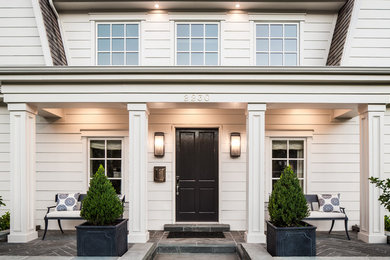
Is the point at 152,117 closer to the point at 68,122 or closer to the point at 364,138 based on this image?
the point at 68,122

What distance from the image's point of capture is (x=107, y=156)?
734cm

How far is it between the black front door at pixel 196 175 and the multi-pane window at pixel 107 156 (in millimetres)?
1421

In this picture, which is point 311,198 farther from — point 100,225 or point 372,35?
point 100,225

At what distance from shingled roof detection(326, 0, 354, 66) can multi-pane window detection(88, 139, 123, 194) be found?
524 centimetres

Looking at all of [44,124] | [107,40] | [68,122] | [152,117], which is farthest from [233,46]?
[44,124]

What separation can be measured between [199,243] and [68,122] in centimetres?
410

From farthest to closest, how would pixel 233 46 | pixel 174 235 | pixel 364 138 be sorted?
1. pixel 233 46
2. pixel 174 235
3. pixel 364 138

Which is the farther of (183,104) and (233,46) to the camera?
(233,46)

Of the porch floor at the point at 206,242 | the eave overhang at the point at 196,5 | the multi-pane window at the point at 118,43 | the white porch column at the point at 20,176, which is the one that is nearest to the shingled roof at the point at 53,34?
the eave overhang at the point at 196,5

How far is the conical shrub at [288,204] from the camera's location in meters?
4.68

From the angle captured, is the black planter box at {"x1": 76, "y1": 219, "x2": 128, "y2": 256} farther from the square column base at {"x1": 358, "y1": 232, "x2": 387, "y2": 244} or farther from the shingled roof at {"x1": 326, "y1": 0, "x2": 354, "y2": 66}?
the shingled roof at {"x1": 326, "y1": 0, "x2": 354, "y2": 66}

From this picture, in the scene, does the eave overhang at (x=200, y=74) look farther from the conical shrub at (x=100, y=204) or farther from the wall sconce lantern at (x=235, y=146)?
the conical shrub at (x=100, y=204)

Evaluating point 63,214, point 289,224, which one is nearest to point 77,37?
point 63,214

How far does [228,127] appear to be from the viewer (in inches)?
284
